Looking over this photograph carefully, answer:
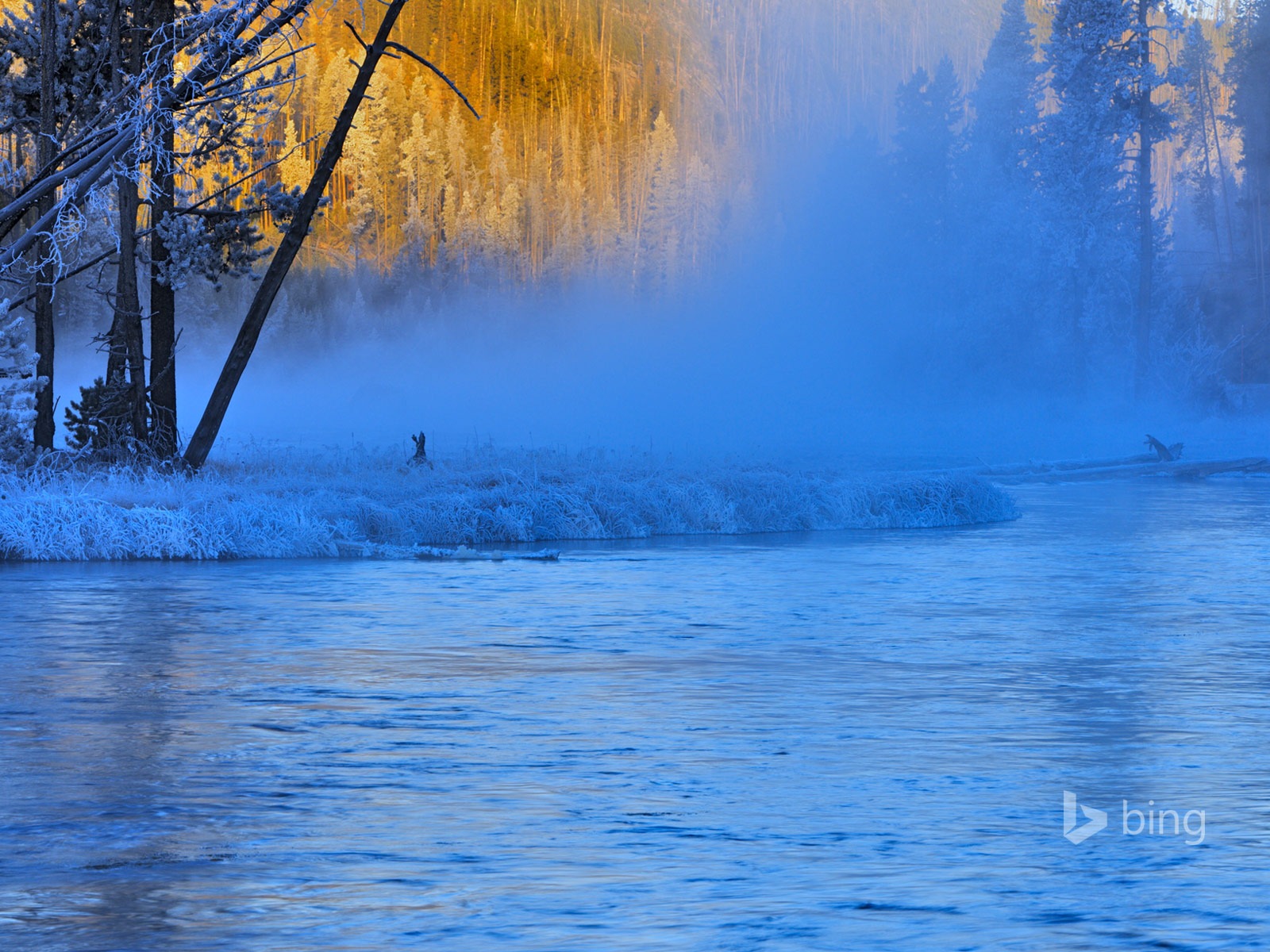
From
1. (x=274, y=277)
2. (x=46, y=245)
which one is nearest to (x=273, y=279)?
(x=274, y=277)

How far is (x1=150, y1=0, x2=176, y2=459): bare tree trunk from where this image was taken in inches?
1033

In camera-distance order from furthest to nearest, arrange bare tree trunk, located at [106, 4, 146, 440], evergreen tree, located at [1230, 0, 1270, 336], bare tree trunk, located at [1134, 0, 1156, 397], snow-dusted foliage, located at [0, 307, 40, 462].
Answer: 1. evergreen tree, located at [1230, 0, 1270, 336]
2. bare tree trunk, located at [1134, 0, 1156, 397]
3. bare tree trunk, located at [106, 4, 146, 440]
4. snow-dusted foliage, located at [0, 307, 40, 462]

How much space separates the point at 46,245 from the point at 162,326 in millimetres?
2739

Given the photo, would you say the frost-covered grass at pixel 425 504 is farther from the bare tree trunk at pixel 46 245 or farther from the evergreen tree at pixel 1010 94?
the evergreen tree at pixel 1010 94

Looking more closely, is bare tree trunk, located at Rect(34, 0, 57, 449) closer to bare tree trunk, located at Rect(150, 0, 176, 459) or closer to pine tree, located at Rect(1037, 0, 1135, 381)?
bare tree trunk, located at Rect(150, 0, 176, 459)

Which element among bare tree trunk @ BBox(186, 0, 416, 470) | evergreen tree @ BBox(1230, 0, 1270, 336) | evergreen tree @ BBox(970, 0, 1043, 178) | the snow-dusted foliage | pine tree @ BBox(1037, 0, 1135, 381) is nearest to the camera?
the snow-dusted foliage

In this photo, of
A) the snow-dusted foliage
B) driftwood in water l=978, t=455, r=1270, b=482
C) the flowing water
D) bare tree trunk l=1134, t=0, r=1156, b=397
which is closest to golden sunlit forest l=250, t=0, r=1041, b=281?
bare tree trunk l=1134, t=0, r=1156, b=397

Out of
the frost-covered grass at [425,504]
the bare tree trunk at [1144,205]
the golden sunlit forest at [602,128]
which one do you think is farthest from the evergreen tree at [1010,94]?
the frost-covered grass at [425,504]

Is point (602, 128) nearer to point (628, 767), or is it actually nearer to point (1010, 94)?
point (1010, 94)

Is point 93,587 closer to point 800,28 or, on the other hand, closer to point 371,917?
point 371,917

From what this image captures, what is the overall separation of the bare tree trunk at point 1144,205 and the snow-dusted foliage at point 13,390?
44.5 meters

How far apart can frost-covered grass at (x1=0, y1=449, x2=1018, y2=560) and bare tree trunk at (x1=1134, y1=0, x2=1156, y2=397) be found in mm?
36125

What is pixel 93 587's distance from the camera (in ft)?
57.3

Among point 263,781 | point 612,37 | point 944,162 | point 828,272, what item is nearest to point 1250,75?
point 944,162
